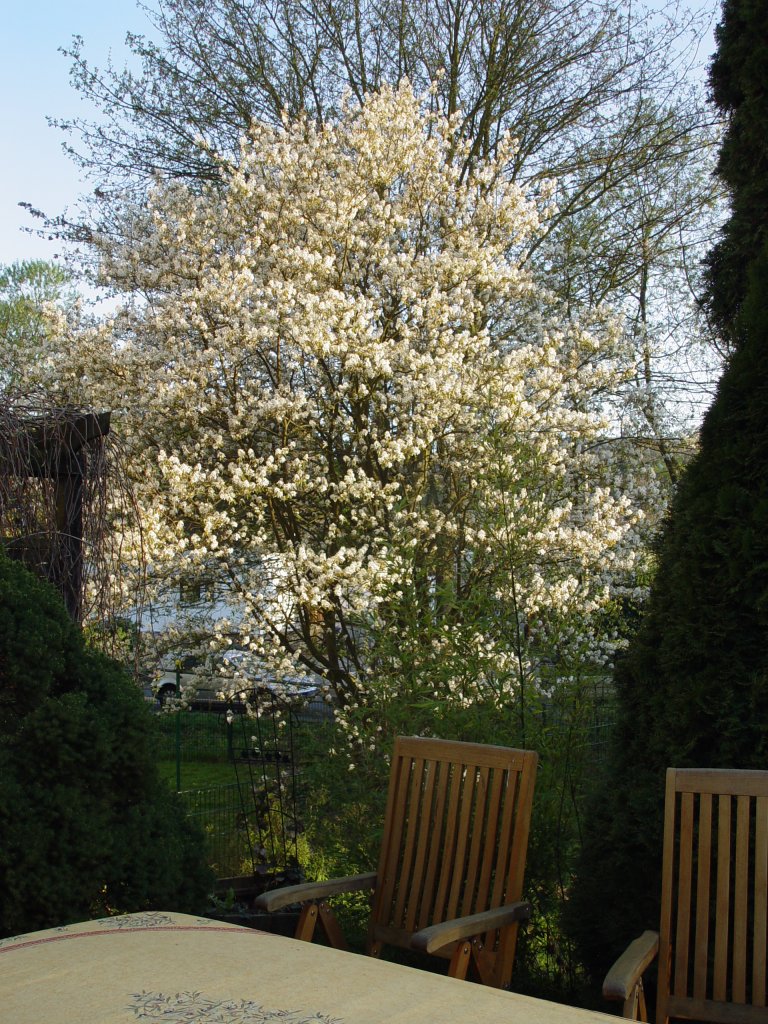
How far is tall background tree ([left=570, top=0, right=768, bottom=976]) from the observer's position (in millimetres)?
2531

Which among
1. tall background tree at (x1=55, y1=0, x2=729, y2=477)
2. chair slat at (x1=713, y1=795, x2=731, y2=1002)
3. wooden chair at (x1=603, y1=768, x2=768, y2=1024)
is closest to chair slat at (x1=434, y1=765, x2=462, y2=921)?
wooden chair at (x1=603, y1=768, x2=768, y2=1024)

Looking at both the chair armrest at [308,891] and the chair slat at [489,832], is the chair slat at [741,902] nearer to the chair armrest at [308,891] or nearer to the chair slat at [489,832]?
the chair slat at [489,832]

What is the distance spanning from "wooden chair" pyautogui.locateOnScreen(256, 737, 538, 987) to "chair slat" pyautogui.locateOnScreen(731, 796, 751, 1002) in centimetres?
51

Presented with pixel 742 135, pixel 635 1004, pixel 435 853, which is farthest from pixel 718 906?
pixel 742 135

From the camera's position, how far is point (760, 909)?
2152mm

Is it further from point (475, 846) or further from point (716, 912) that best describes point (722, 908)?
point (475, 846)

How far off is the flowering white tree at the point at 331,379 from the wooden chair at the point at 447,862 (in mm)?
3089

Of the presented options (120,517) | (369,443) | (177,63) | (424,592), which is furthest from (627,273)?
(120,517)

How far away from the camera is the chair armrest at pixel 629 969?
6.04ft

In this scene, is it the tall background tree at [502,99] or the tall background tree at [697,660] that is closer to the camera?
the tall background tree at [697,660]

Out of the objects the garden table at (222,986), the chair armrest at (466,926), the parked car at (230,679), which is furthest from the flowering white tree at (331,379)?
the garden table at (222,986)

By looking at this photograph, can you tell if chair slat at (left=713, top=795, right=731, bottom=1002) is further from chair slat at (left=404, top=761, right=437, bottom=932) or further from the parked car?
the parked car

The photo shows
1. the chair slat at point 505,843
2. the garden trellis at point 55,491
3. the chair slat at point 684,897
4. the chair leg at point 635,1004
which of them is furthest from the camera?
the garden trellis at point 55,491

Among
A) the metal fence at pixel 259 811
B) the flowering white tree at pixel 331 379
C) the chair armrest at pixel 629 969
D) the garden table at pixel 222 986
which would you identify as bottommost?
the metal fence at pixel 259 811
